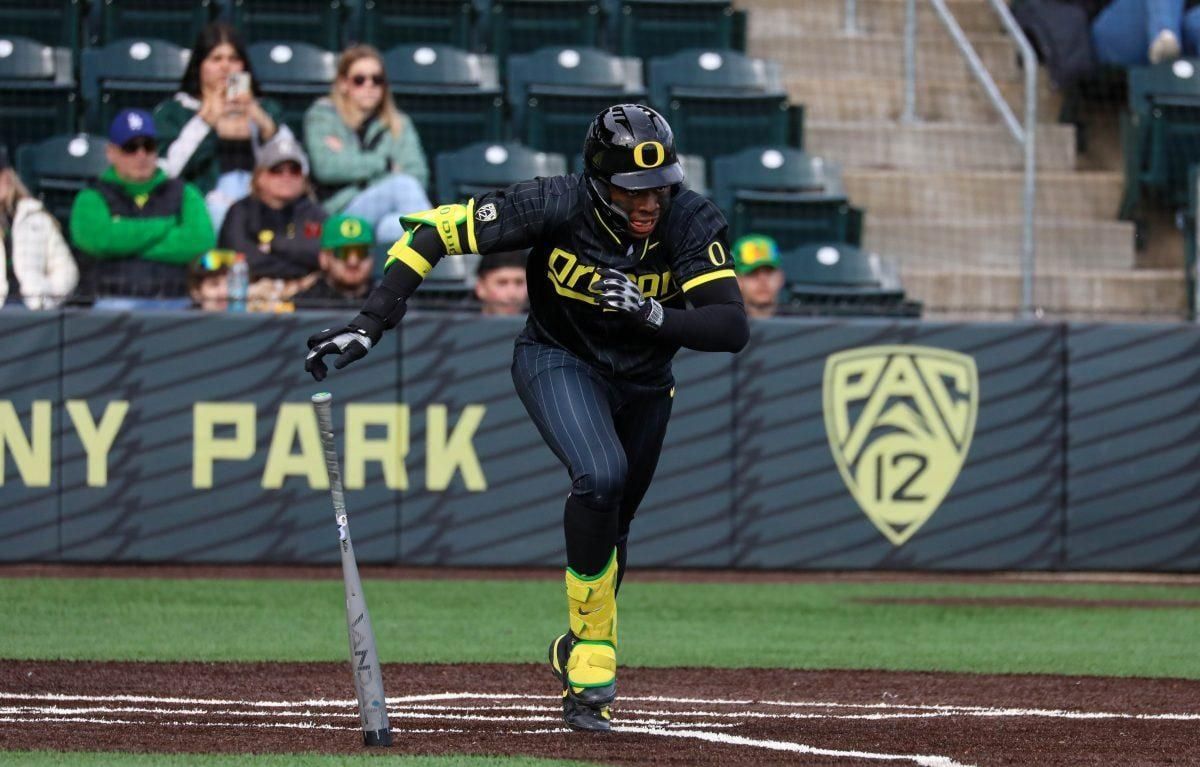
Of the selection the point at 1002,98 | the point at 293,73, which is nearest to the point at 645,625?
the point at 293,73

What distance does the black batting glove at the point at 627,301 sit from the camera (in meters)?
5.91

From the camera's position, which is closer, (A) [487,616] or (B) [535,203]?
(B) [535,203]

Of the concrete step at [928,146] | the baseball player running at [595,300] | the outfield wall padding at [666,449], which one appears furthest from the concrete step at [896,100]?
the baseball player running at [595,300]

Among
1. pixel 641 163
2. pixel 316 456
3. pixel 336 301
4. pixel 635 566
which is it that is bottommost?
pixel 635 566

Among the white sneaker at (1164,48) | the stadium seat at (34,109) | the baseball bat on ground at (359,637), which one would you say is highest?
the white sneaker at (1164,48)

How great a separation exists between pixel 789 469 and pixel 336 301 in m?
2.81

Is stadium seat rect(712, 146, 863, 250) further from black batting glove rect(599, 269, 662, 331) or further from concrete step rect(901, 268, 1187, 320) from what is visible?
black batting glove rect(599, 269, 662, 331)

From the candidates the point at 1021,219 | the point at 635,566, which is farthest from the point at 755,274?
the point at 1021,219

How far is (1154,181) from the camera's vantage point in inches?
580

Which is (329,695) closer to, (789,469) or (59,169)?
(789,469)

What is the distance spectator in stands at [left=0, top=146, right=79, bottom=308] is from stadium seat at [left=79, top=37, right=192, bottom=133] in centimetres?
197

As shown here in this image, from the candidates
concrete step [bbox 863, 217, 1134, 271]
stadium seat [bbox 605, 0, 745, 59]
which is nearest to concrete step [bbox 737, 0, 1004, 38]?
stadium seat [bbox 605, 0, 745, 59]

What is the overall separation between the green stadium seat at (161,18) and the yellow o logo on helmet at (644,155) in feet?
30.4

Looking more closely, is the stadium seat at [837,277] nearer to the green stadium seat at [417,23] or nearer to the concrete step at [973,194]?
the concrete step at [973,194]
